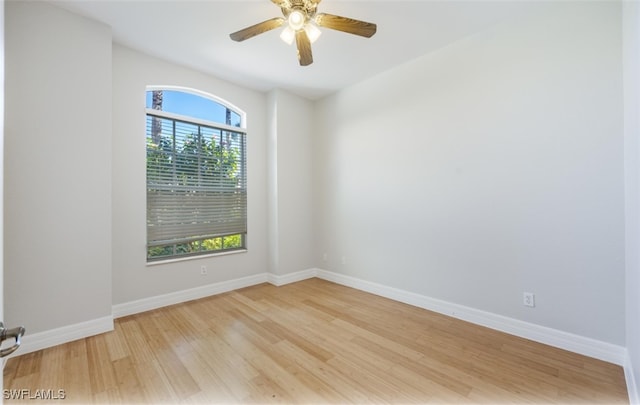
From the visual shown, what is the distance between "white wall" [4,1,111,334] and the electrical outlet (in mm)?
3802

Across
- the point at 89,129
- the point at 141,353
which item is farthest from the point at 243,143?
the point at 141,353

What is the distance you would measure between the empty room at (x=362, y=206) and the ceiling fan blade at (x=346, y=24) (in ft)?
0.06

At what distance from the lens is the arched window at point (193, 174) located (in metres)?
3.28

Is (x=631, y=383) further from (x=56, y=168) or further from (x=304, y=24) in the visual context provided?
(x=56, y=168)

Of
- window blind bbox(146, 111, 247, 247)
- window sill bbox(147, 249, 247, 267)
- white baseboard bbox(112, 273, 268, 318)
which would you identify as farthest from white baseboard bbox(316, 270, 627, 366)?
window blind bbox(146, 111, 247, 247)

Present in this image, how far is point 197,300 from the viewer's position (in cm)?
346

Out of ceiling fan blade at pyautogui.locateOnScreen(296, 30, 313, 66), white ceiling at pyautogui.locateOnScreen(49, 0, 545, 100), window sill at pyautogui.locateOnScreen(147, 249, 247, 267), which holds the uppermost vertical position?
white ceiling at pyautogui.locateOnScreen(49, 0, 545, 100)

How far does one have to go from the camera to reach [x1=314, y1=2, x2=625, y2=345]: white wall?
2170 millimetres

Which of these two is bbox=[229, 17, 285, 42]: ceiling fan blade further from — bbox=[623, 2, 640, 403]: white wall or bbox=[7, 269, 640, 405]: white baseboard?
bbox=[7, 269, 640, 405]: white baseboard

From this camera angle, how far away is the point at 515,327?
2.54 meters

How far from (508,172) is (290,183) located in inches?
108

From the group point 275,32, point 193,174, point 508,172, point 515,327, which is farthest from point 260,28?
point 515,327

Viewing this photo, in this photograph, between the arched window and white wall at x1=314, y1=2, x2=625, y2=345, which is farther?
the arched window

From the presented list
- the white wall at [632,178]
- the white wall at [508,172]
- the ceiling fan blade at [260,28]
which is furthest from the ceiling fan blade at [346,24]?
the white wall at [632,178]
